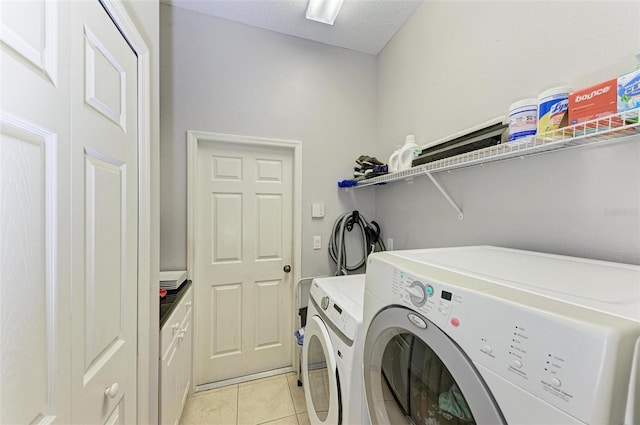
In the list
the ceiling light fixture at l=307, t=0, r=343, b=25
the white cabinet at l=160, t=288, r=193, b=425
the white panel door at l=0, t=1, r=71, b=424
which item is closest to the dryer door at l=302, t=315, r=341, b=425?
the white cabinet at l=160, t=288, r=193, b=425

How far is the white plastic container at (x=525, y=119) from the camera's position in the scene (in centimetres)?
89

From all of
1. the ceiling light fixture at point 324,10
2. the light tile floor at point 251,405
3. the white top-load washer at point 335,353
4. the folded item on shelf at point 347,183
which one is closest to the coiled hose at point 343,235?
the folded item on shelf at point 347,183

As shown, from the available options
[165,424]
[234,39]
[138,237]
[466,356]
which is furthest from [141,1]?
[165,424]

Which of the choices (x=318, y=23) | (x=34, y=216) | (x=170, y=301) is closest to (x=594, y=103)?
(x=34, y=216)

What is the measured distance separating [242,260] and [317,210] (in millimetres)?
778

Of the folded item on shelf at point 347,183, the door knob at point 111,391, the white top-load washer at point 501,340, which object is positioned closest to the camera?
the white top-load washer at point 501,340

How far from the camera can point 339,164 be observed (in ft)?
7.43

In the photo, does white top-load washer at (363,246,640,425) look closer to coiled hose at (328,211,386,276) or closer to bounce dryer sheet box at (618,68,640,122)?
bounce dryer sheet box at (618,68,640,122)

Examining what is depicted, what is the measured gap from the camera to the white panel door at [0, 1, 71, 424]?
452 millimetres

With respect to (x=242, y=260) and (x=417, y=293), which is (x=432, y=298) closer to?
(x=417, y=293)

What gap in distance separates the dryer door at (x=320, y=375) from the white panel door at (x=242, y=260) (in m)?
0.77

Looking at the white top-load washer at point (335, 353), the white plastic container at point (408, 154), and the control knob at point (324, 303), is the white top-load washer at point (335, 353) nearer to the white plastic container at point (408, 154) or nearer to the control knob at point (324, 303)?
the control knob at point (324, 303)

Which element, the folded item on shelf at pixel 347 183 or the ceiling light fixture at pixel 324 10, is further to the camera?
the folded item on shelf at pixel 347 183

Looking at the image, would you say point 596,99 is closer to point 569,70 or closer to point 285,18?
point 569,70
